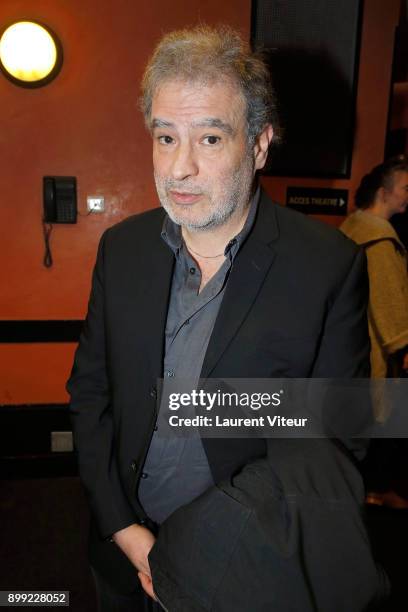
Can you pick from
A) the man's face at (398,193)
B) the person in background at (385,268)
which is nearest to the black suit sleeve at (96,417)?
the person in background at (385,268)

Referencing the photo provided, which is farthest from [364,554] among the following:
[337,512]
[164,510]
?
[164,510]

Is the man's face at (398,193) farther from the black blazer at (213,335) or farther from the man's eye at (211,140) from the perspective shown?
the man's eye at (211,140)

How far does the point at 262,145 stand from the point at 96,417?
0.84m

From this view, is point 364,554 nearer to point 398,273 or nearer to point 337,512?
point 337,512

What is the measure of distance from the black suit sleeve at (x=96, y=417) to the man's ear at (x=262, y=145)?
467 mm

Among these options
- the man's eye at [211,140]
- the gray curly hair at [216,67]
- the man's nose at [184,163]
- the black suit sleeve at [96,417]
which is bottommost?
the black suit sleeve at [96,417]

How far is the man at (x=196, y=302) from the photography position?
114 cm

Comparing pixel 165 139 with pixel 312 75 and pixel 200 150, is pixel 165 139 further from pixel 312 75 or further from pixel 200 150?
pixel 312 75

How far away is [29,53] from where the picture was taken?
2480 mm

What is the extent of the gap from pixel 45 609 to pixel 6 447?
106cm

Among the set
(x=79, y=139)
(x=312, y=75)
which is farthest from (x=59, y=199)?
(x=312, y=75)

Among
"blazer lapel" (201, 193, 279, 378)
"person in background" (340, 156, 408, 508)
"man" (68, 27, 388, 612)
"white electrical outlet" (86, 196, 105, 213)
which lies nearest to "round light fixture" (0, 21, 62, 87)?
"white electrical outlet" (86, 196, 105, 213)

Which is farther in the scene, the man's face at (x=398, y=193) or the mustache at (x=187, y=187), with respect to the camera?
the man's face at (x=398, y=193)

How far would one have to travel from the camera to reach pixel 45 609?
81.6 inches
